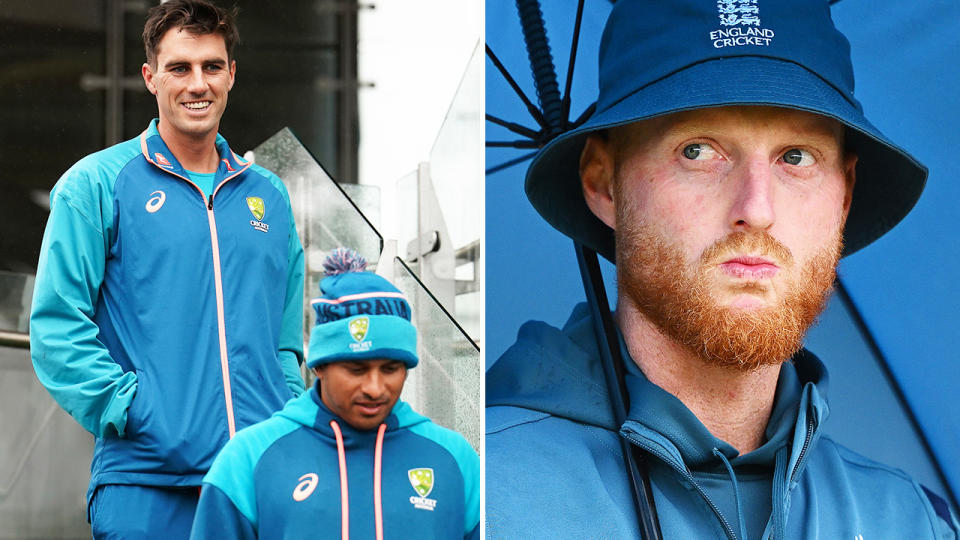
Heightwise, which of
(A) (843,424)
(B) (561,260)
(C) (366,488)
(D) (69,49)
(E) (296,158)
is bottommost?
(C) (366,488)

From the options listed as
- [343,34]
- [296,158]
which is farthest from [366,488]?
[343,34]

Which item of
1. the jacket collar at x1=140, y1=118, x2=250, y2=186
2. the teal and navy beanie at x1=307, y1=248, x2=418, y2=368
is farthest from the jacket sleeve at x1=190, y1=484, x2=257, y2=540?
the jacket collar at x1=140, y1=118, x2=250, y2=186

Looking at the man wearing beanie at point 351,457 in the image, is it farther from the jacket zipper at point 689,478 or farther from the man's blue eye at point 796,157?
the man's blue eye at point 796,157

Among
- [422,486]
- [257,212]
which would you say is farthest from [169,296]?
[422,486]

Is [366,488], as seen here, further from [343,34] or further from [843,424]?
[343,34]

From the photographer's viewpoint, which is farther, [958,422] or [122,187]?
[122,187]

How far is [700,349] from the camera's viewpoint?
213cm

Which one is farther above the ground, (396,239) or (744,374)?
(396,239)

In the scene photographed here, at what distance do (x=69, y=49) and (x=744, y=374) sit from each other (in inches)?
180

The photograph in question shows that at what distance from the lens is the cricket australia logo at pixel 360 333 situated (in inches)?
106

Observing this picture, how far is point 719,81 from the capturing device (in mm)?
2049

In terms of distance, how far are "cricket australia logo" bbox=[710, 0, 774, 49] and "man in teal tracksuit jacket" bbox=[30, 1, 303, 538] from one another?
129 cm

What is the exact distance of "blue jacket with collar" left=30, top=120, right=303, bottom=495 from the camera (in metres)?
2.68

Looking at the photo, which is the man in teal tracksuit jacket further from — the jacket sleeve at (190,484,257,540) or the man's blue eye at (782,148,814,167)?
the man's blue eye at (782,148,814,167)
